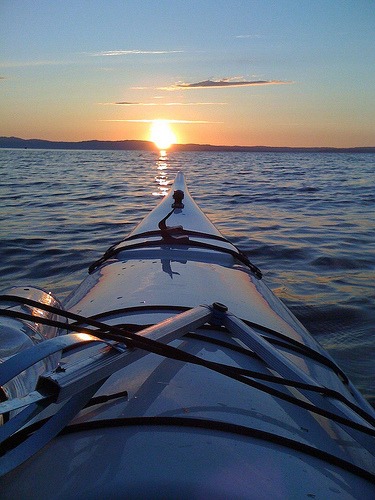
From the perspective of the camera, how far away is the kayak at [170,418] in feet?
3.09

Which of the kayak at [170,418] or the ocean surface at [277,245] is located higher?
the kayak at [170,418]

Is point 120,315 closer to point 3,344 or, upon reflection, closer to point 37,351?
point 3,344

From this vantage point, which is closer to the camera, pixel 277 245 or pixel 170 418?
pixel 170 418

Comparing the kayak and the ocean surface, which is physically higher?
the kayak

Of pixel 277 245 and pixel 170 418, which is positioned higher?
pixel 170 418

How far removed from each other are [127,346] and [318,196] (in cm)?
1322

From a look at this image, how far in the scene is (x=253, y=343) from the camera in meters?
1.53

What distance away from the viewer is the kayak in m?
0.94

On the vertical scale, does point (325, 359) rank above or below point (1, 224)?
above

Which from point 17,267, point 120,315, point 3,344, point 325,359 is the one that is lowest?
point 17,267

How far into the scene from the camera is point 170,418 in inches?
43.9

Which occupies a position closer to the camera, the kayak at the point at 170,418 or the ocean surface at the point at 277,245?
the kayak at the point at 170,418

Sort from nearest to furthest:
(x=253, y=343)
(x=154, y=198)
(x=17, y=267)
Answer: (x=253, y=343) → (x=17, y=267) → (x=154, y=198)

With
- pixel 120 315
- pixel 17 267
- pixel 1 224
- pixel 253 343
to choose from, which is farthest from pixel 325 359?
pixel 1 224
